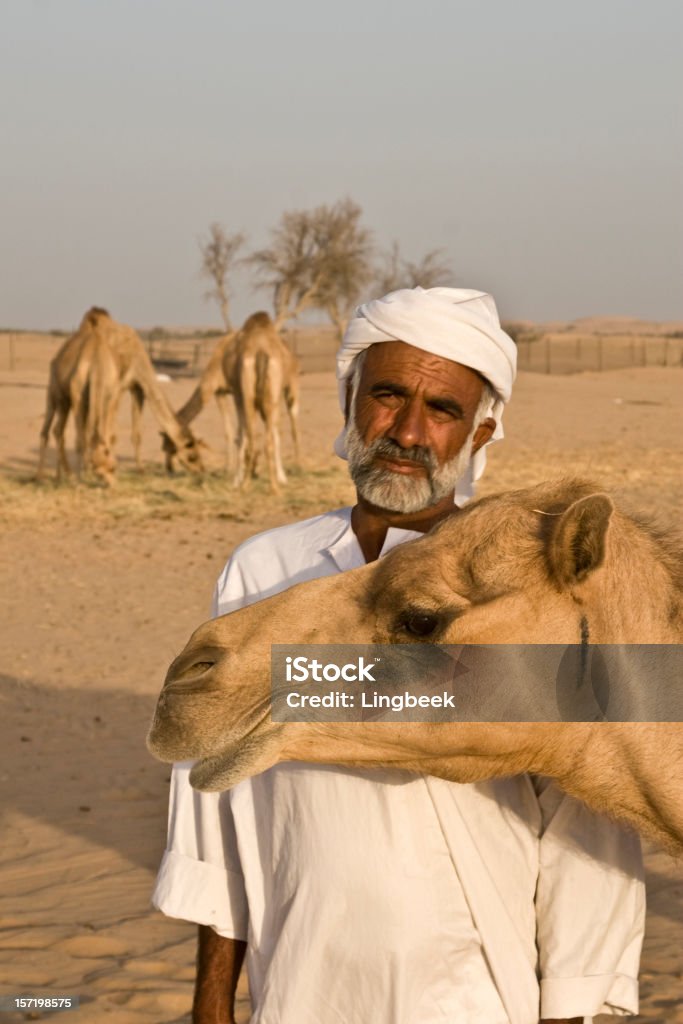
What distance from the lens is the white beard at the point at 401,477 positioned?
2652 millimetres

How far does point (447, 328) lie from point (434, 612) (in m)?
0.78

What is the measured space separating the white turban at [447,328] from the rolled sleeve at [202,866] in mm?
804

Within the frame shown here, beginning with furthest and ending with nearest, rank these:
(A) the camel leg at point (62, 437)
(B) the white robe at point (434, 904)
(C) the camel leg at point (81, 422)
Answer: (A) the camel leg at point (62, 437) → (C) the camel leg at point (81, 422) → (B) the white robe at point (434, 904)

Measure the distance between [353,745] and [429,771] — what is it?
14 centimetres

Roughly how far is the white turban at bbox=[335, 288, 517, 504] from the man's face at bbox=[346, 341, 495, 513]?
0.04m

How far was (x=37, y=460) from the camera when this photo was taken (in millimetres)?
21469

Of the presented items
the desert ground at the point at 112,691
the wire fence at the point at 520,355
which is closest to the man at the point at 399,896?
the desert ground at the point at 112,691

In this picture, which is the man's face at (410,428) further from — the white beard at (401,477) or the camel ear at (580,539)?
the camel ear at (580,539)

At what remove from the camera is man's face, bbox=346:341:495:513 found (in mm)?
2674

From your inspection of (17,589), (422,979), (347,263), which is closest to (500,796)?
(422,979)

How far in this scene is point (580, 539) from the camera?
207 cm

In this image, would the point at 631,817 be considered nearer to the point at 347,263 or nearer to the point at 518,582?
the point at 518,582

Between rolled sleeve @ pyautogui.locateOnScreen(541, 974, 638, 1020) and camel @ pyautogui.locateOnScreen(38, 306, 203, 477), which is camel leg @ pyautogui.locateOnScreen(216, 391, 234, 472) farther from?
rolled sleeve @ pyautogui.locateOnScreen(541, 974, 638, 1020)

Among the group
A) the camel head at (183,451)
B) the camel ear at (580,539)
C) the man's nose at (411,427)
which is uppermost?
the man's nose at (411,427)
